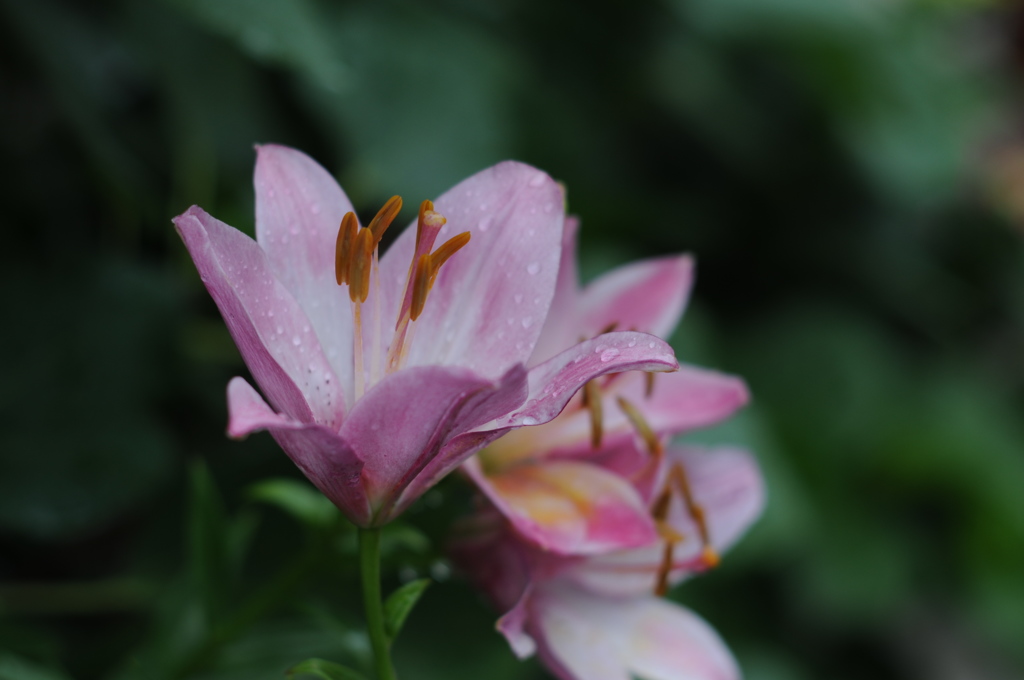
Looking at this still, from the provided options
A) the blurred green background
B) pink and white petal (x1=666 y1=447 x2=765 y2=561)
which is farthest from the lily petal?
the blurred green background

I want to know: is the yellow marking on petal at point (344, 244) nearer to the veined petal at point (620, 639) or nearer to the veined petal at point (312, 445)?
the veined petal at point (312, 445)

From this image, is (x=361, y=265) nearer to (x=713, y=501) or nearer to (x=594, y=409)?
(x=594, y=409)

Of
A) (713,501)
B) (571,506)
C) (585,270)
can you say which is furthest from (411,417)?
(585,270)

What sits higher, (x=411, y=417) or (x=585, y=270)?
(x=411, y=417)

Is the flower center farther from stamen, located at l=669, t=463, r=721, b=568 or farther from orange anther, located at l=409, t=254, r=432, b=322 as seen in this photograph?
stamen, located at l=669, t=463, r=721, b=568

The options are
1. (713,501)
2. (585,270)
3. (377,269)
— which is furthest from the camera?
(585,270)

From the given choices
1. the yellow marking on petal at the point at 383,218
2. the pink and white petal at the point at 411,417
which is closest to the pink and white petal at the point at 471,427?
the pink and white petal at the point at 411,417
